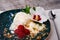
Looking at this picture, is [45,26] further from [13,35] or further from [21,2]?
[21,2]

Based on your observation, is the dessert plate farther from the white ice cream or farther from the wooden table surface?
the wooden table surface

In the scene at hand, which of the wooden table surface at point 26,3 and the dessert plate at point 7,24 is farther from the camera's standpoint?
the wooden table surface at point 26,3

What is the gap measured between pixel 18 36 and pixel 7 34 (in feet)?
0.18

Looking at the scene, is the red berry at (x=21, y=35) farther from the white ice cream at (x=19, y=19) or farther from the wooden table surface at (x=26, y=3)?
the wooden table surface at (x=26, y=3)

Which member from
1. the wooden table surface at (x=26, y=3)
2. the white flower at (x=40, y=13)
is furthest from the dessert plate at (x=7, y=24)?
the wooden table surface at (x=26, y=3)

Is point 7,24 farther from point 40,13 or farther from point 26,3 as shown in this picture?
point 26,3

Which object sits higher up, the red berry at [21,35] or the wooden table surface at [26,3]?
the wooden table surface at [26,3]

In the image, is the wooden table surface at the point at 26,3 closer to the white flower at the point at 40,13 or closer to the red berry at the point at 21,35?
the white flower at the point at 40,13

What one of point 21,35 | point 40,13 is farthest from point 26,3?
point 21,35

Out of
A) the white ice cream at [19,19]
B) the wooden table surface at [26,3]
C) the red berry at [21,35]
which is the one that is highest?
the wooden table surface at [26,3]

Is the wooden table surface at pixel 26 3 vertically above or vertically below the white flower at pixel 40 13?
above

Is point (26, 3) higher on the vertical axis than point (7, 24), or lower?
higher

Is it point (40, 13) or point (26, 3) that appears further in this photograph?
point (26, 3)

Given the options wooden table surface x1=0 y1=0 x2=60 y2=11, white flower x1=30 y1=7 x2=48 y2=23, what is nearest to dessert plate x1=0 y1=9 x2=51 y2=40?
white flower x1=30 y1=7 x2=48 y2=23
